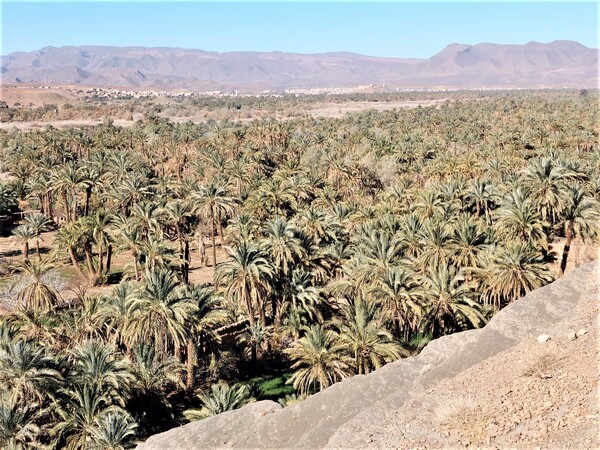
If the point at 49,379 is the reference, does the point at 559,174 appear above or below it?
above

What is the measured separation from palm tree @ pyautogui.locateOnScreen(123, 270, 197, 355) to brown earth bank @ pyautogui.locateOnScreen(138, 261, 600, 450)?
31.8 feet

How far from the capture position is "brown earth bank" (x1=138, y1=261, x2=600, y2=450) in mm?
12531

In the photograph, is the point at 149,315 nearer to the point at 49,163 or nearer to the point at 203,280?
the point at 203,280

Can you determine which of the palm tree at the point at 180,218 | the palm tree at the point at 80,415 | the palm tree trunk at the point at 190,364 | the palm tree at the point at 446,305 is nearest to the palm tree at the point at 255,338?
the palm tree trunk at the point at 190,364

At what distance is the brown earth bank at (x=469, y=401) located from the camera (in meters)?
12.5

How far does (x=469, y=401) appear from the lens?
14.0 metres

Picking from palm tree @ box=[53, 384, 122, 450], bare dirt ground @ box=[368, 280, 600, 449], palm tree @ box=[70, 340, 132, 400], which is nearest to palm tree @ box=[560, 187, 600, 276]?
bare dirt ground @ box=[368, 280, 600, 449]

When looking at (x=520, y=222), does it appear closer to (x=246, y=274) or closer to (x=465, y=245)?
(x=465, y=245)

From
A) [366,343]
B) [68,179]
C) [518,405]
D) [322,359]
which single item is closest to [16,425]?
[322,359]

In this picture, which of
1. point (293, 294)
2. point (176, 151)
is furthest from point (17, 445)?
point (176, 151)

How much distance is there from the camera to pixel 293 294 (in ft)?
107

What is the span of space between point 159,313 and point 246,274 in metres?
5.99

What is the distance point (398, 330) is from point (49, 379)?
1860cm

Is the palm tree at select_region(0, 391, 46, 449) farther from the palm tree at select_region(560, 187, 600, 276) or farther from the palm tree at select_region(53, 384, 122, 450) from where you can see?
the palm tree at select_region(560, 187, 600, 276)
